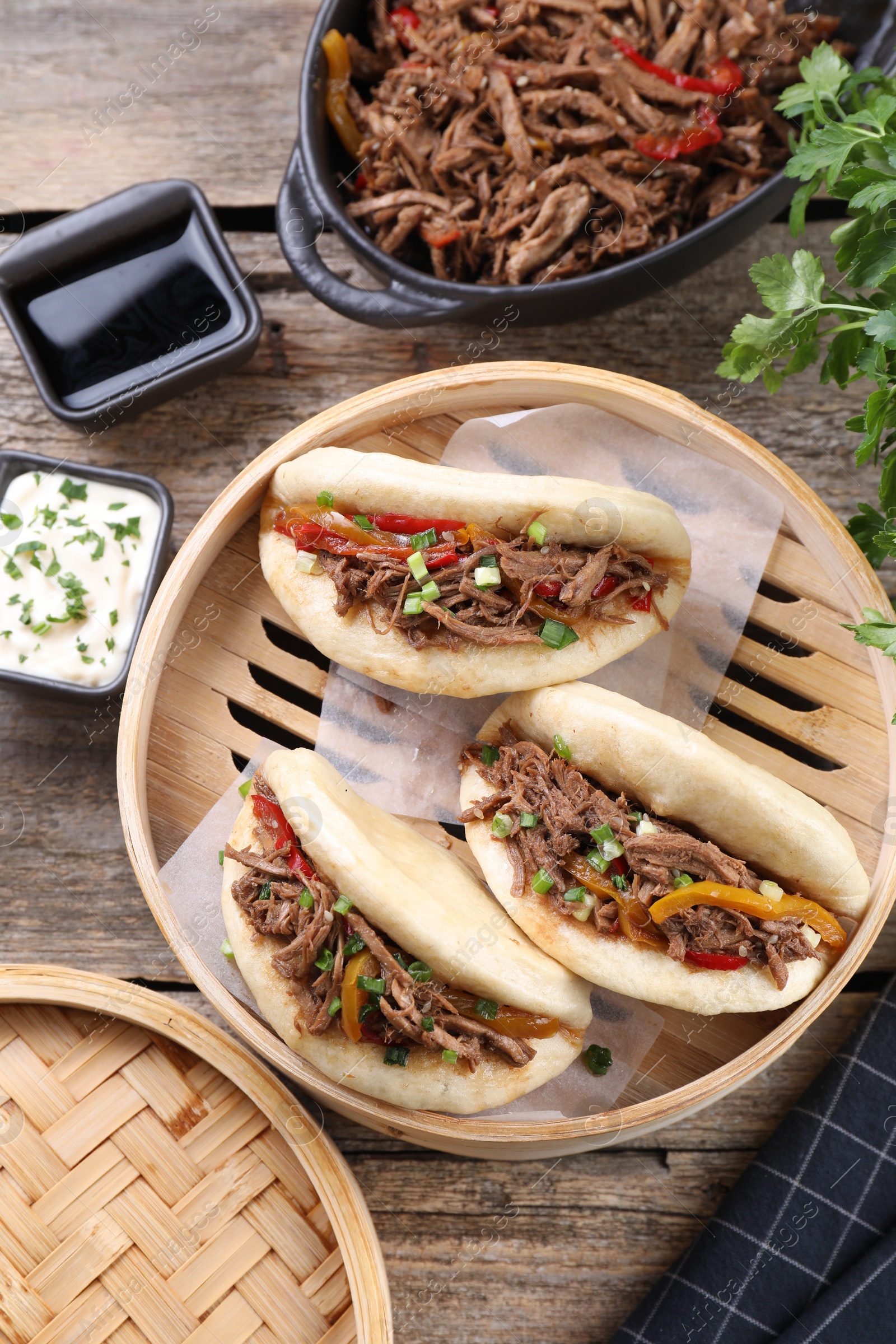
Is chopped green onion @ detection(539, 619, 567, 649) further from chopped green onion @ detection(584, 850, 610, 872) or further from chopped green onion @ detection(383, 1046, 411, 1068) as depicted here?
chopped green onion @ detection(383, 1046, 411, 1068)

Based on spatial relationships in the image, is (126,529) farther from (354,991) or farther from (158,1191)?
(158,1191)

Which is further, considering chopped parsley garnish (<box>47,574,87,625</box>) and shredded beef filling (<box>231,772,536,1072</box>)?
chopped parsley garnish (<box>47,574,87,625</box>)

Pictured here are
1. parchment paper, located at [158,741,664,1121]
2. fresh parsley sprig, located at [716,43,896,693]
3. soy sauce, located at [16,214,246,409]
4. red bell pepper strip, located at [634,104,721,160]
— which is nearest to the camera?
fresh parsley sprig, located at [716,43,896,693]

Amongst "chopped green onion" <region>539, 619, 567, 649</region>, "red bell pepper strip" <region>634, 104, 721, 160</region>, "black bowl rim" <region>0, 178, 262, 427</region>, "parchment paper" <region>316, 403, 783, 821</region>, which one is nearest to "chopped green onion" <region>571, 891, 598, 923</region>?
"parchment paper" <region>316, 403, 783, 821</region>

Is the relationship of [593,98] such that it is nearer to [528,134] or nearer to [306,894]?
[528,134]

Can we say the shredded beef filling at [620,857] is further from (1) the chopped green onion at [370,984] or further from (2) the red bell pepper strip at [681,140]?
(2) the red bell pepper strip at [681,140]

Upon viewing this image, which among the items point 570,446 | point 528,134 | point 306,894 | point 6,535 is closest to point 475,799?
point 306,894

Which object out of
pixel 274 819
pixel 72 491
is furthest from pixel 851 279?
pixel 72 491
